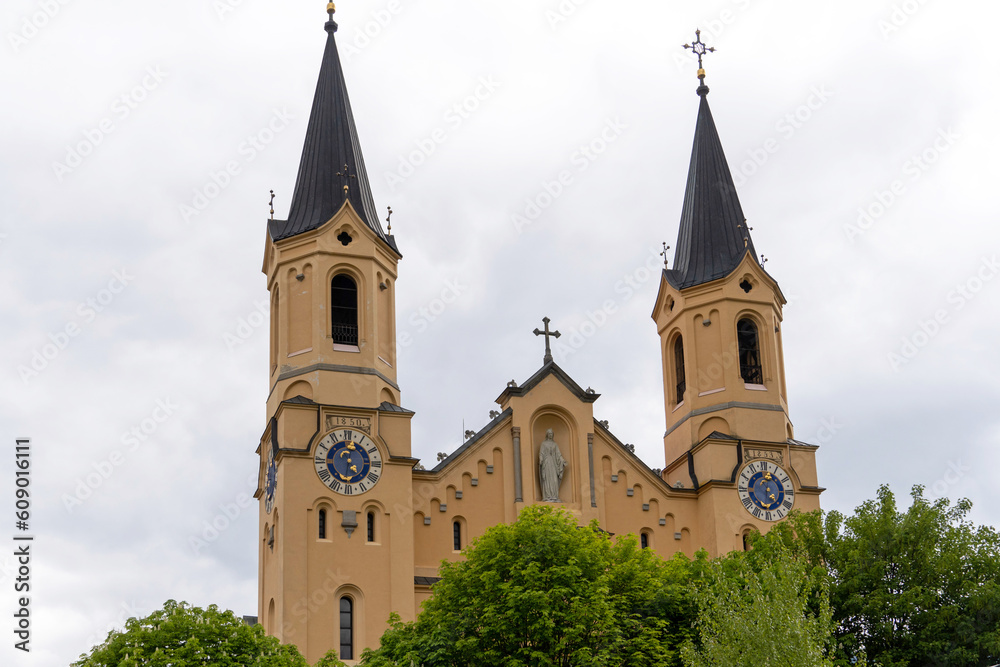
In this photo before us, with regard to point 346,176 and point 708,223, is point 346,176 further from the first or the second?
point 708,223

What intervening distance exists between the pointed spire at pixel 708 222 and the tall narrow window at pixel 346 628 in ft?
57.7

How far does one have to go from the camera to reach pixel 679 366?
178 ft

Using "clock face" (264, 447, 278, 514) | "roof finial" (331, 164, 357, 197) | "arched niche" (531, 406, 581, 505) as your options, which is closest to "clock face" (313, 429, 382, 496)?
"clock face" (264, 447, 278, 514)

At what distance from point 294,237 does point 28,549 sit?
1626 cm

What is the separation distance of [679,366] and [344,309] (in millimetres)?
13259

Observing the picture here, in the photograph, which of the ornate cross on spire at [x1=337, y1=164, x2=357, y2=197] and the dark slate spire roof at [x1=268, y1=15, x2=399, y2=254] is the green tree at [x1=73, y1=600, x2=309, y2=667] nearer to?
the dark slate spire roof at [x1=268, y1=15, x2=399, y2=254]

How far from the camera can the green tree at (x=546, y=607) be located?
35.8 meters

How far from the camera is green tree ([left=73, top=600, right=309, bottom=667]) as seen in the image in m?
33.7

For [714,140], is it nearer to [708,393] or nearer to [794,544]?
[708,393]

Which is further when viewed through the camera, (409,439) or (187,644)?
(409,439)

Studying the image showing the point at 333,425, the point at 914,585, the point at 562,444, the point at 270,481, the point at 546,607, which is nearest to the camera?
the point at 546,607

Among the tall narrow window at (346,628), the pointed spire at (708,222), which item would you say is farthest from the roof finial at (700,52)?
the tall narrow window at (346,628)

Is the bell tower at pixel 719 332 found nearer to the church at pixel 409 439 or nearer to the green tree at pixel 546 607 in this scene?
the church at pixel 409 439

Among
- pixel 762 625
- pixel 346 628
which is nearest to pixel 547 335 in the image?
pixel 346 628
